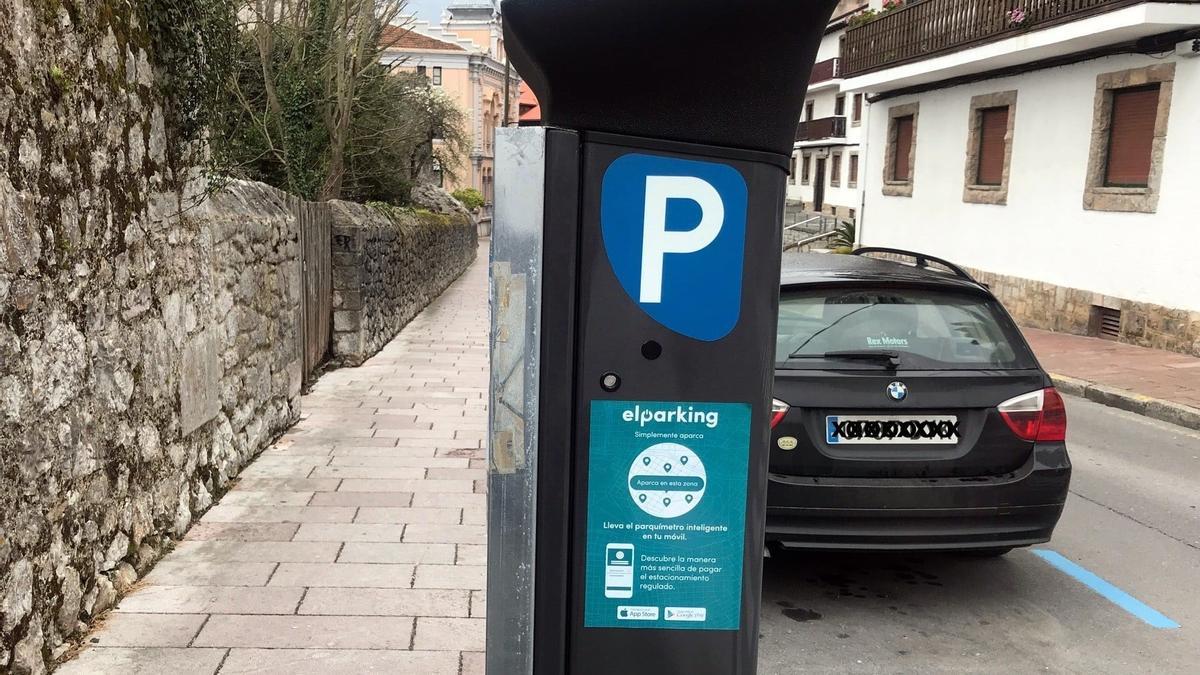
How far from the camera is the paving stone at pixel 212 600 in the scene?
12.8ft

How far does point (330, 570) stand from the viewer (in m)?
4.40

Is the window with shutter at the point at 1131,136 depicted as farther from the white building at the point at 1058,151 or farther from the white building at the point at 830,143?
the white building at the point at 830,143

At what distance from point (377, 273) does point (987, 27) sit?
36.3ft

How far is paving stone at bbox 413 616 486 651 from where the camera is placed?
3688 millimetres

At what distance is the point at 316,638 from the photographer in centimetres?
368

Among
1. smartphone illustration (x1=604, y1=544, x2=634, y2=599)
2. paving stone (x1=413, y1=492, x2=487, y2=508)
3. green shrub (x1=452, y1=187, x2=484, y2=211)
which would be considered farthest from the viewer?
green shrub (x1=452, y1=187, x2=484, y2=211)

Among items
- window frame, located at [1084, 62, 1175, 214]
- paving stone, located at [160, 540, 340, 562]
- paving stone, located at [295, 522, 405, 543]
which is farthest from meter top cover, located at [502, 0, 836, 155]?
window frame, located at [1084, 62, 1175, 214]

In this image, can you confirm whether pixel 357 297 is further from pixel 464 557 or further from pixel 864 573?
pixel 864 573

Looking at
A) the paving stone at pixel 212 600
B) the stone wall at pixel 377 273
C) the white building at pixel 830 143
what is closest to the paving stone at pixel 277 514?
the paving stone at pixel 212 600

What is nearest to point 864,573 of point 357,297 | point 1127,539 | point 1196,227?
point 1127,539

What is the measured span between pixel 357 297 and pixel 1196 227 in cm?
1012

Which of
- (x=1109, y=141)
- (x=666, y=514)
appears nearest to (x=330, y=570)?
(x=666, y=514)

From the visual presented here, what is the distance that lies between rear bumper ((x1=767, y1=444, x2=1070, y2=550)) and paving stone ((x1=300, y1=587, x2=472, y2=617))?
4.48ft

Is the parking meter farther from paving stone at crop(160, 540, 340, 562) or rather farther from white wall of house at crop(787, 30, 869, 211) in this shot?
white wall of house at crop(787, 30, 869, 211)
